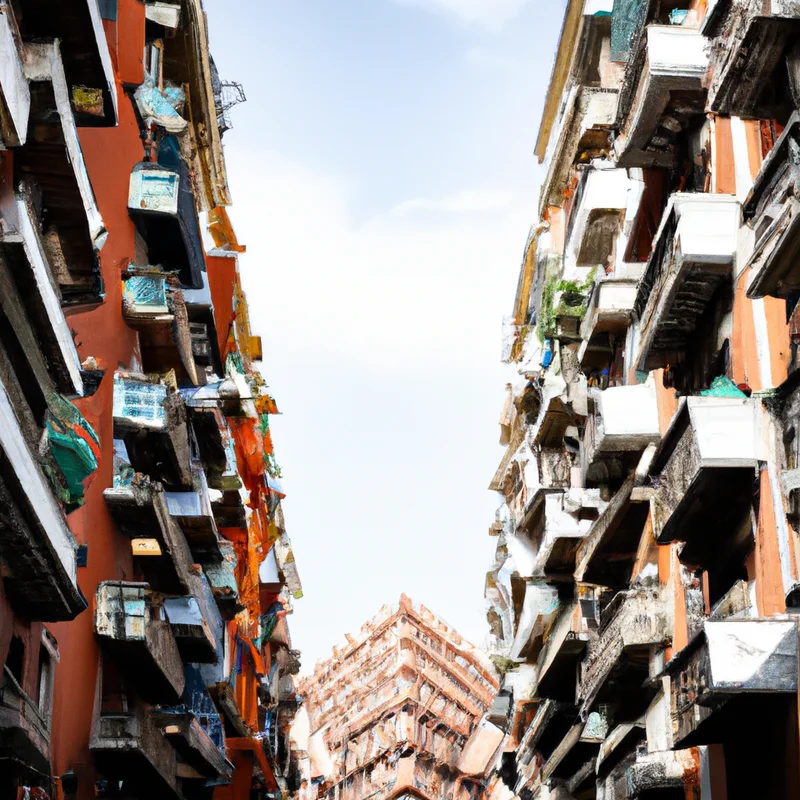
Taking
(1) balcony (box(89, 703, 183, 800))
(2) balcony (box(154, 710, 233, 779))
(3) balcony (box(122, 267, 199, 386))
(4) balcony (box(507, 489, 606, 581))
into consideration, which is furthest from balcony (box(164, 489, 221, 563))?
(4) balcony (box(507, 489, 606, 581))

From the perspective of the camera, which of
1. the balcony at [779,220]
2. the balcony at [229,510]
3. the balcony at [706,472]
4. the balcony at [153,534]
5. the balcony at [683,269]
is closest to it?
the balcony at [779,220]

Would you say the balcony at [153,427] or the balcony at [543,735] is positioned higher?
the balcony at [153,427]

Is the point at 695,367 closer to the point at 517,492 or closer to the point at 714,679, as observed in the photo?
the point at 714,679

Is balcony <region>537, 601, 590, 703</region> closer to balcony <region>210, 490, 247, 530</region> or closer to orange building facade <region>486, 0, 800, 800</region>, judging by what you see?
orange building facade <region>486, 0, 800, 800</region>

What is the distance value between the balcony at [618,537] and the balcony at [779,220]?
579 centimetres

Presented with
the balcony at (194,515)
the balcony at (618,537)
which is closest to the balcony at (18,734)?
the balcony at (618,537)

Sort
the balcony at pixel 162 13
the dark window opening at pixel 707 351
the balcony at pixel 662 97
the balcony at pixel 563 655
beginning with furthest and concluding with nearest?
the balcony at pixel 162 13 → the balcony at pixel 563 655 → the balcony at pixel 662 97 → the dark window opening at pixel 707 351

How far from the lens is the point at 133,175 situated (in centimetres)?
1759

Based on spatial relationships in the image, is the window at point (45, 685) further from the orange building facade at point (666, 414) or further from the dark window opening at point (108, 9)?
the dark window opening at point (108, 9)

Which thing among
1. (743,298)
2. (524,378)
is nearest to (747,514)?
(743,298)

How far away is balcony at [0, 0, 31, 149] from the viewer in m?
8.73

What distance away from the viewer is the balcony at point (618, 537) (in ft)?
50.9

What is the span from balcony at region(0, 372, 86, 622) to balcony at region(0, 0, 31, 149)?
1817 mm

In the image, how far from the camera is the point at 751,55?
881 cm
